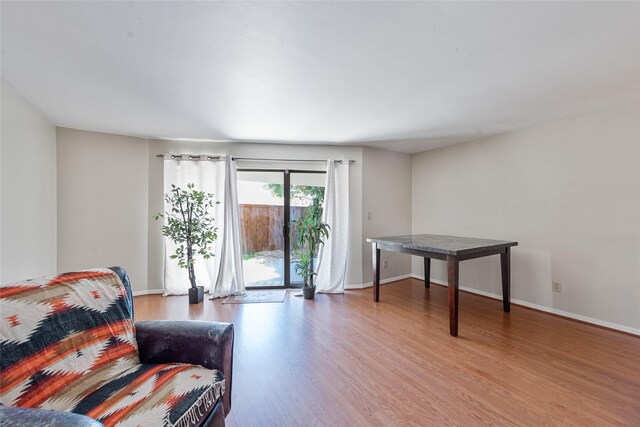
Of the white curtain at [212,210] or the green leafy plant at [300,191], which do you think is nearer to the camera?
the white curtain at [212,210]

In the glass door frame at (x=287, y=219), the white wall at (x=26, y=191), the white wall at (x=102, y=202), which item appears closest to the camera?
the white wall at (x=26, y=191)

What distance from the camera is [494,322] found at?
2723 mm

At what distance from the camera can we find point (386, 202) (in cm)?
423

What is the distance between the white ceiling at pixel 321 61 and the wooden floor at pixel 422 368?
7.14 feet

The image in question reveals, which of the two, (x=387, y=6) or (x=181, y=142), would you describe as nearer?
(x=387, y=6)

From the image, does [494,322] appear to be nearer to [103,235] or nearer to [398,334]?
[398,334]

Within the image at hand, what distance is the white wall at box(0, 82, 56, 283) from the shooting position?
2.14m

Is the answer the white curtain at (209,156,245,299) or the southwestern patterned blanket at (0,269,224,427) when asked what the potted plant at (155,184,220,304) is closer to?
the white curtain at (209,156,245,299)

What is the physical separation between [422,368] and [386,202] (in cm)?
268

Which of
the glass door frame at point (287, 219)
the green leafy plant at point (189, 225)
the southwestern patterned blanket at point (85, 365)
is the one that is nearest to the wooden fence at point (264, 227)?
the glass door frame at point (287, 219)

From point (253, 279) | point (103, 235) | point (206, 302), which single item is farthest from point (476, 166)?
point (103, 235)

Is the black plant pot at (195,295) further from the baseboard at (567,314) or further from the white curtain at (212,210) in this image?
the baseboard at (567,314)

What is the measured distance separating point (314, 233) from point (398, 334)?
1680 millimetres

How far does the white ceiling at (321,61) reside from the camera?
1.31 metres
